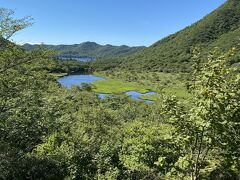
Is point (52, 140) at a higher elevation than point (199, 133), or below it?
below

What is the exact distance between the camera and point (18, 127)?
22.9 metres

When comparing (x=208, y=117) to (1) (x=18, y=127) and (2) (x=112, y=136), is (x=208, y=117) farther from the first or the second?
(2) (x=112, y=136)

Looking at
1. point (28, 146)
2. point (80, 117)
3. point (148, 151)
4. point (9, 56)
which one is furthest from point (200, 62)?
point (80, 117)

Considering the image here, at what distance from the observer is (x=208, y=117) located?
959 centimetres

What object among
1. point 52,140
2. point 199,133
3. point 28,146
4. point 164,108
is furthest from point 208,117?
point 28,146

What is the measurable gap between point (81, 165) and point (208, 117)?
16.2m

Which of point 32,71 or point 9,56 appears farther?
point 32,71

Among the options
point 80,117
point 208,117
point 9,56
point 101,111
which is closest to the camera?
point 208,117

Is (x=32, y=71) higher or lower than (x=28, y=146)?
higher

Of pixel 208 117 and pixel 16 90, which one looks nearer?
pixel 208 117

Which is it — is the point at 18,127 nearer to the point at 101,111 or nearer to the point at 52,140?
the point at 52,140

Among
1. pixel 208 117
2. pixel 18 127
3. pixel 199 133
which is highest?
pixel 208 117

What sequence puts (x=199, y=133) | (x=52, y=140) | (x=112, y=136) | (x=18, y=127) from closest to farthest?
1. (x=199, y=133)
2. (x=18, y=127)
3. (x=52, y=140)
4. (x=112, y=136)

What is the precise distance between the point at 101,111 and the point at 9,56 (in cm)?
2354
